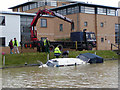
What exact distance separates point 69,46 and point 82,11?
1225 centimetres

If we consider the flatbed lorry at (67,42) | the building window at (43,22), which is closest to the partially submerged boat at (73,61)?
the flatbed lorry at (67,42)

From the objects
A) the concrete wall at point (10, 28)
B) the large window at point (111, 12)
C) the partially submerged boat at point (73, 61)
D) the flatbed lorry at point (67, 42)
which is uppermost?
the large window at point (111, 12)

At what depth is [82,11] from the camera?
4809 cm

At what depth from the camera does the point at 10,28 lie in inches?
1620

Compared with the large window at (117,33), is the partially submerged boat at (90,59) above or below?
below

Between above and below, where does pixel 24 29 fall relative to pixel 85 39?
above

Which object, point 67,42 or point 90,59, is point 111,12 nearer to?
point 67,42

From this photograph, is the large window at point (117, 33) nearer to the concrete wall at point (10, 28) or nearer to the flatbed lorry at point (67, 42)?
the flatbed lorry at point (67, 42)

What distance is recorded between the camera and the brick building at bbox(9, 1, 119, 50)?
154ft

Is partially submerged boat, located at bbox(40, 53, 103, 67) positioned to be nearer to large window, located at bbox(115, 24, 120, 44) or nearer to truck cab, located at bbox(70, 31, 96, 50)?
truck cab, located at bbox(70, 31, 96, 50)

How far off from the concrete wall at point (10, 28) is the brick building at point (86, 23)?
14.9ft

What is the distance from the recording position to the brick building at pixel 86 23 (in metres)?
46.8

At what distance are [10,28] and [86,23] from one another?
14850 mm

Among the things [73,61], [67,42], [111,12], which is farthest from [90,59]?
[111,12]
